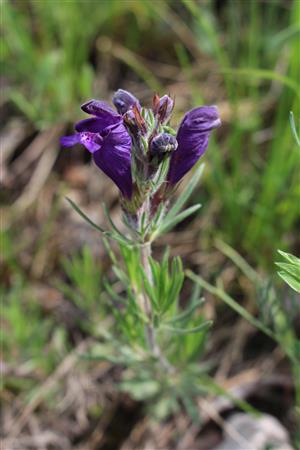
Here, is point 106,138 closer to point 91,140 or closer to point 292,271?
point 91,140

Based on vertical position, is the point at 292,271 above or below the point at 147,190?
below

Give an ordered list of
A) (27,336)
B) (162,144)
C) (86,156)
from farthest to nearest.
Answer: (86,156) → (27,336) → (162,144)

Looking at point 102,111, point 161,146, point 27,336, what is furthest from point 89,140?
point 27,336

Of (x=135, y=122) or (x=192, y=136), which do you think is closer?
(x=135, y=122)

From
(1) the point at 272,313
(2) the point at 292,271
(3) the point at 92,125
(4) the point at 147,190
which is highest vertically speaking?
(3) the point at 92,125

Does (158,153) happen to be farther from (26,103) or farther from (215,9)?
(215,9)

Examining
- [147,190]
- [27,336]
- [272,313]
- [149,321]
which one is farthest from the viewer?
[27,336]

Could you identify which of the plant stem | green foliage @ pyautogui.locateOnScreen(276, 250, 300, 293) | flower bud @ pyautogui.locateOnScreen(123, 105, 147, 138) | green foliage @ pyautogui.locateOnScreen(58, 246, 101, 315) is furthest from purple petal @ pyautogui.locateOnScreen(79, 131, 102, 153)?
green foliage @ pyautogui.locateOnScreen(58, 246, 101, 315)

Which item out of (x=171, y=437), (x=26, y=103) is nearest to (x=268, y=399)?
(x=171, y=437)
